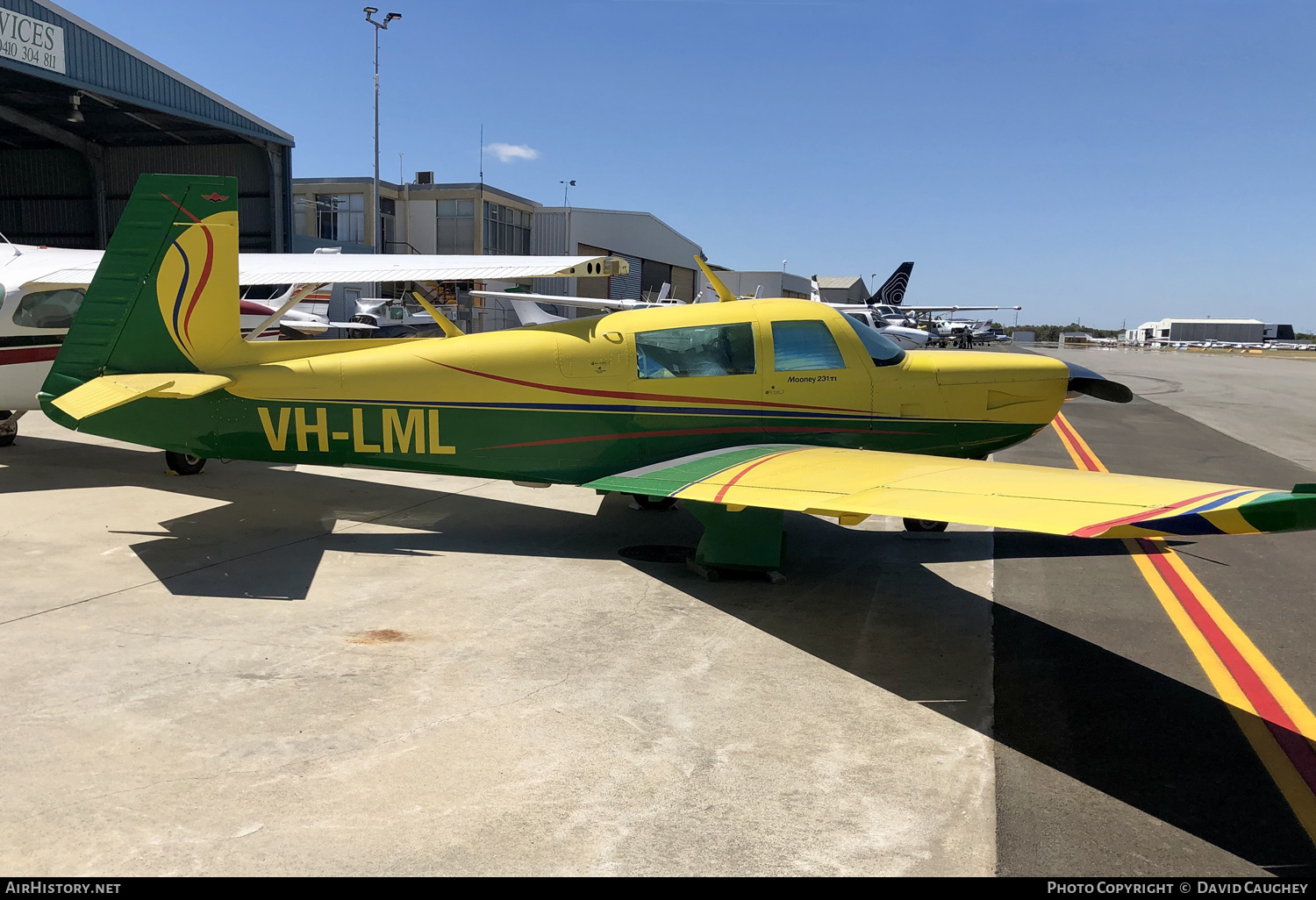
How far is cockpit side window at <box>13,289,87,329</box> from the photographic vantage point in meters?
10.1

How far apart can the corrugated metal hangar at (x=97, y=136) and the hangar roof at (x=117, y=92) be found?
0.03 metres

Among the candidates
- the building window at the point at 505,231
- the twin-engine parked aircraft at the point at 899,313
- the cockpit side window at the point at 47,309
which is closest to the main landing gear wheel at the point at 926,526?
the cockpit side window at the point at 47,309

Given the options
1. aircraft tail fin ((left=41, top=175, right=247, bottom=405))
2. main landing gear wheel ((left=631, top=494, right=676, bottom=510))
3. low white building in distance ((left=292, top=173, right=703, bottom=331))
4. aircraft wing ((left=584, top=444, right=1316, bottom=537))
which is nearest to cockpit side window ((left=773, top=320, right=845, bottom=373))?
aircraft wing ((left=584, top=444, right=1316, bottom=537))

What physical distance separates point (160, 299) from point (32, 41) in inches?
658

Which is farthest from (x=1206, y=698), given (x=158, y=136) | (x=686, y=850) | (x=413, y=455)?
(x=158, y=136)

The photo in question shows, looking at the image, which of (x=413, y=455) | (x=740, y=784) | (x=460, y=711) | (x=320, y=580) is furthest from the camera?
(x=413, y=455)

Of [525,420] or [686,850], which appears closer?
[686,850]

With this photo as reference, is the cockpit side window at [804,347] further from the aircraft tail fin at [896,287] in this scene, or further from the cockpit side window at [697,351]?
the aircraft tail fin at [896,287]

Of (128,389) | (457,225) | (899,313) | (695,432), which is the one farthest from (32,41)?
(899,313)

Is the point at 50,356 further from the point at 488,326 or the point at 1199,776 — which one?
the point at 488,326

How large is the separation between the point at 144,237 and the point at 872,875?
747 centimetres

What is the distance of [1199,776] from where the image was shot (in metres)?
3.80

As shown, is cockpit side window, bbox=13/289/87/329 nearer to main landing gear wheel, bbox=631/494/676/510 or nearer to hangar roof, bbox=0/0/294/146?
main landing gear wheel, bbox=631/494/676/510

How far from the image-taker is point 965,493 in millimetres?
5098
